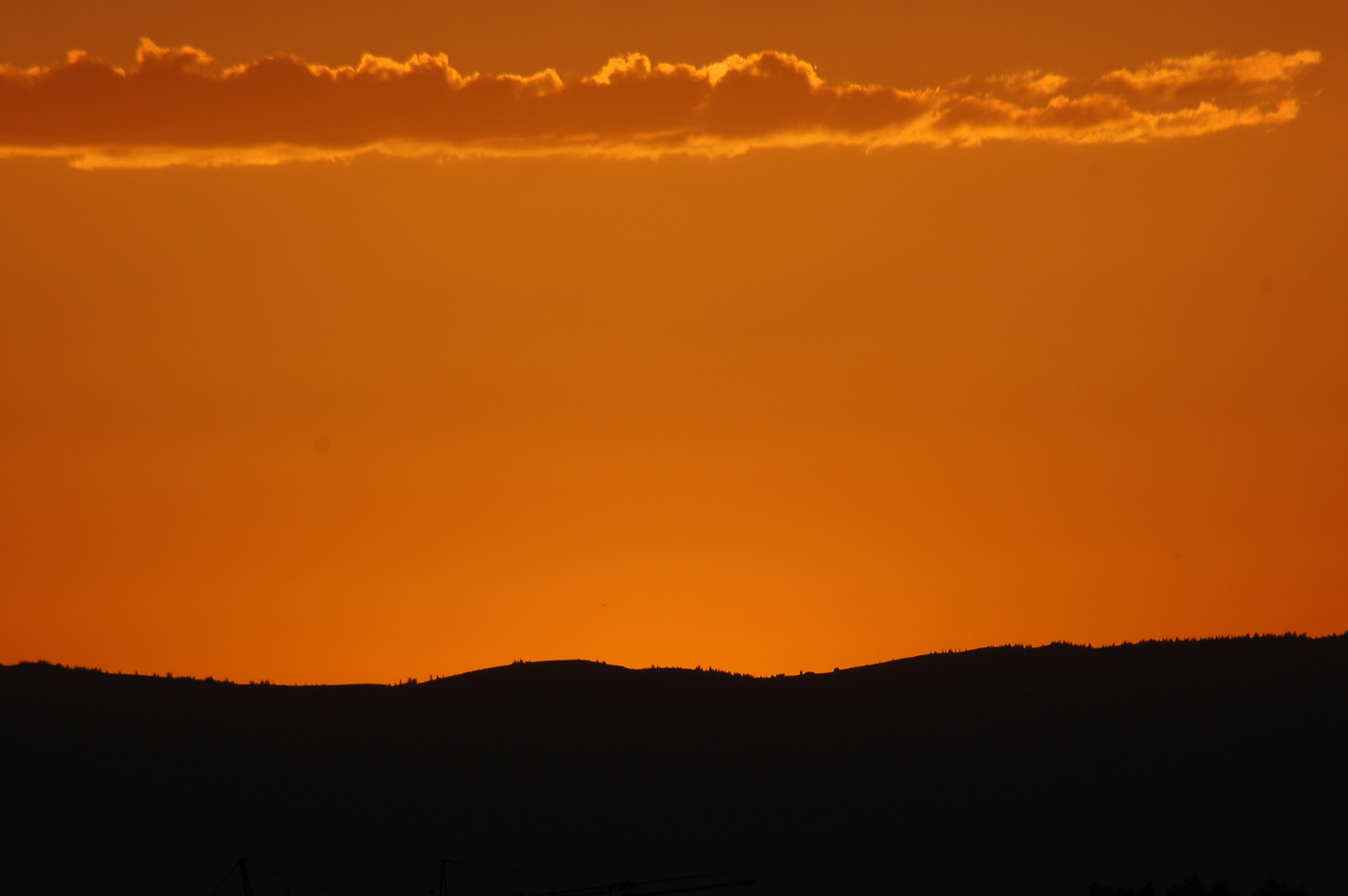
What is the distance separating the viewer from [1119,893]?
16412 cm

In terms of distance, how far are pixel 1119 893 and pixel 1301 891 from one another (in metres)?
19.0

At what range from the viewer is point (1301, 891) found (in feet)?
561

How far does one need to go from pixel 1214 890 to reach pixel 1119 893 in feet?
29.5

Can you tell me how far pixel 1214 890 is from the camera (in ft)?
546
